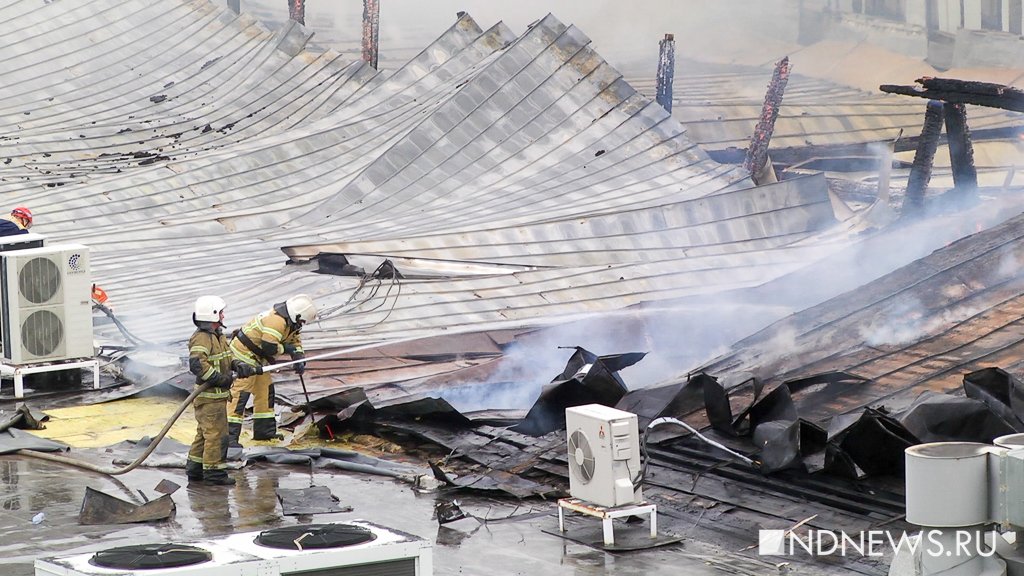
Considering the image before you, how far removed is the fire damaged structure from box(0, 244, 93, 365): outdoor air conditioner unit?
1.76 ft

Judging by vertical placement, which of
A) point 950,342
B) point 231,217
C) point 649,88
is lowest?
point 950,342

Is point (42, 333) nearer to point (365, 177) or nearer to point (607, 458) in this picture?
point (607, 458)

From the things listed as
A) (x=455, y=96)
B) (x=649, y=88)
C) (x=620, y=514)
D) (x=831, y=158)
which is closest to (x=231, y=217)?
(x=455, y=96)

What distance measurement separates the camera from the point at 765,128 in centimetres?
3020

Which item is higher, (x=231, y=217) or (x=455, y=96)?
(x=455, y=96)

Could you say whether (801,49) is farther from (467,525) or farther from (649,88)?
(467,525)

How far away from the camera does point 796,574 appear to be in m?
9.86

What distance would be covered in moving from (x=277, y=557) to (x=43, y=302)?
9437 mm

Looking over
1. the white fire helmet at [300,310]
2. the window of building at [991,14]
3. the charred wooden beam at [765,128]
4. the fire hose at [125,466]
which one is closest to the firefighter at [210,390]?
the fire hose at [125,466]

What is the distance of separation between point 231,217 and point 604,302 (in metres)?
7.27

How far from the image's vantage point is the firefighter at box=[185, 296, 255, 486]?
12.2m

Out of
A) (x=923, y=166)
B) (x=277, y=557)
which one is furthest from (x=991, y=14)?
(x=277, y=557)

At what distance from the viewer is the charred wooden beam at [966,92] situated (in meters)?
20.6

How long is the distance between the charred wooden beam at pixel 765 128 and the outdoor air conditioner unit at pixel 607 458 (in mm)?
19180
